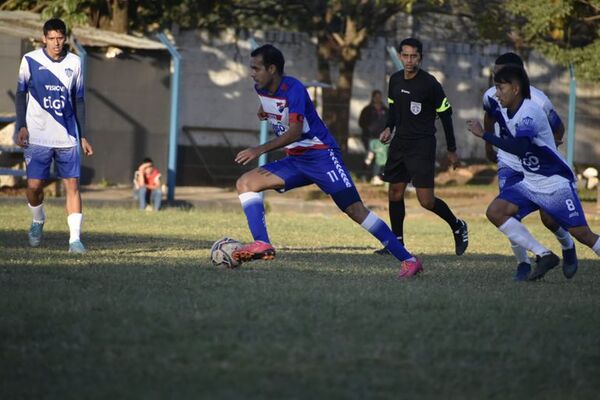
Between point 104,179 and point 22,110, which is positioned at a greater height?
point 22,110

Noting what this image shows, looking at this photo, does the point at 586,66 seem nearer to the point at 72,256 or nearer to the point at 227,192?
the point at 227,192

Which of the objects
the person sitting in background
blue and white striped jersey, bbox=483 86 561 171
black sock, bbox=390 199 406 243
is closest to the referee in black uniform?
black sock, bbox=390 199 406 243

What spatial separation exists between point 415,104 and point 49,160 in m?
3.62

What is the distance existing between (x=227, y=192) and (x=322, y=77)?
6102mm

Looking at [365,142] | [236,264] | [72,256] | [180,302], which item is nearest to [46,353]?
[180,302]

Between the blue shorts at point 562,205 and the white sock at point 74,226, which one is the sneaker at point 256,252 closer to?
the blue shorts at point 562,205

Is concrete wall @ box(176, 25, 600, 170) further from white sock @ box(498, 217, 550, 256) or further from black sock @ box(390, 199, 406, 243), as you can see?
white sock @ box(498, 217, 550, 256)

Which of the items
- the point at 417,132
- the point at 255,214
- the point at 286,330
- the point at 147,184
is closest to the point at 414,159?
the point at 417,132

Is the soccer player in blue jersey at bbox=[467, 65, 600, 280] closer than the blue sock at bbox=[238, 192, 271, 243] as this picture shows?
Yes

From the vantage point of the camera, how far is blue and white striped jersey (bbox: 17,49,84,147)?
10883 mm

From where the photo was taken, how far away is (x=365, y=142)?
24.7 m

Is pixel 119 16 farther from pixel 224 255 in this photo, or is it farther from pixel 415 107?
pixel 224 255

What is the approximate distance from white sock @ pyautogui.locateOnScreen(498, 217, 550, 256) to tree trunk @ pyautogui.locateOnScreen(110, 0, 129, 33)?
14083mm

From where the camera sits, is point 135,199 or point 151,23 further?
point 151,23
